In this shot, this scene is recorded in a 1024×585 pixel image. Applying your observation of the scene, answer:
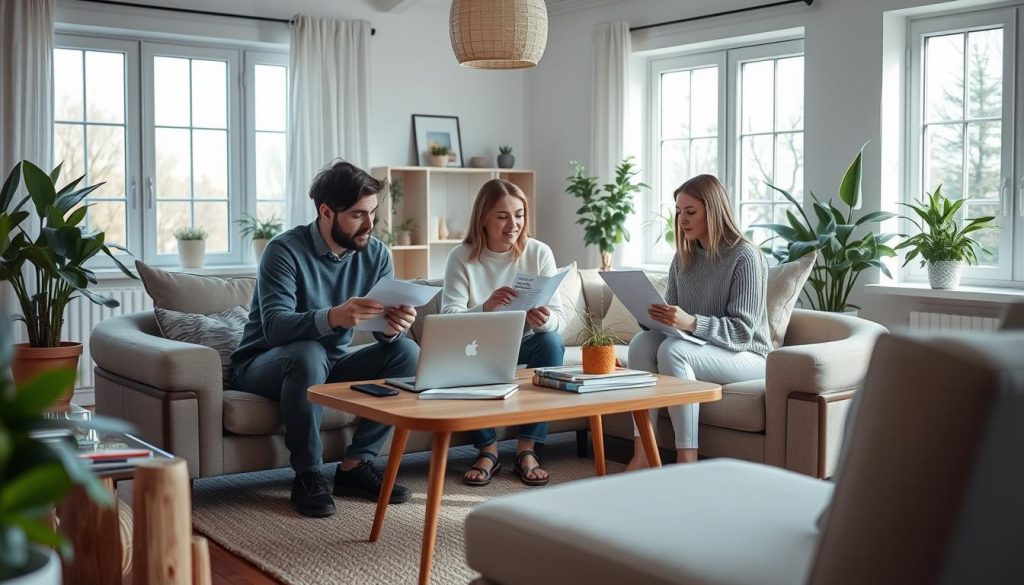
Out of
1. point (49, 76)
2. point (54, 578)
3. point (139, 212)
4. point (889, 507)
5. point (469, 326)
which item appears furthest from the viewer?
point (139, 212)

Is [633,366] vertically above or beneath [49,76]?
beneath

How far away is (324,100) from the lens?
6.54 metres

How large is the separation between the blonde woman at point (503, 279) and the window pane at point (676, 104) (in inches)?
109

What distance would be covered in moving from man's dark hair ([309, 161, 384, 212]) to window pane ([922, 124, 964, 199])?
3047mm

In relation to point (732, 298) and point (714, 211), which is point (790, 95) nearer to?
point (714, 211)

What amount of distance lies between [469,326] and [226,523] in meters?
1.08

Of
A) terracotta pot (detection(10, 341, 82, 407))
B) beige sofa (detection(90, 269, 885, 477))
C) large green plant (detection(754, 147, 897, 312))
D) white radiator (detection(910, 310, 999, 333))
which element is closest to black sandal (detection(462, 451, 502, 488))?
beige sofa (detection(90, 269, 885, 477))

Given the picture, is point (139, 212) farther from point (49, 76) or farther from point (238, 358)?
point (238, 358)

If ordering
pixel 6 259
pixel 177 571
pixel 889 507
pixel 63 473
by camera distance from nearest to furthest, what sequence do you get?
pixel 63 473 < pixel 889 507 < pixel 177 571 < pixel 6 259

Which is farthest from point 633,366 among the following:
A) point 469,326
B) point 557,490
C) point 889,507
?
point 889,507

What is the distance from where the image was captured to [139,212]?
6.27 m

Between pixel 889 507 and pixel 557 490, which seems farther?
pixel 557 490

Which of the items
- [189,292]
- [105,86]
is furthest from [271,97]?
[189,292]

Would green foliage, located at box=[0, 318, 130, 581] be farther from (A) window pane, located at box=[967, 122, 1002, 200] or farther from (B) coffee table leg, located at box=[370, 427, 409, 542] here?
(A) window pane, located at box=[967, 122, 1002, 200]
